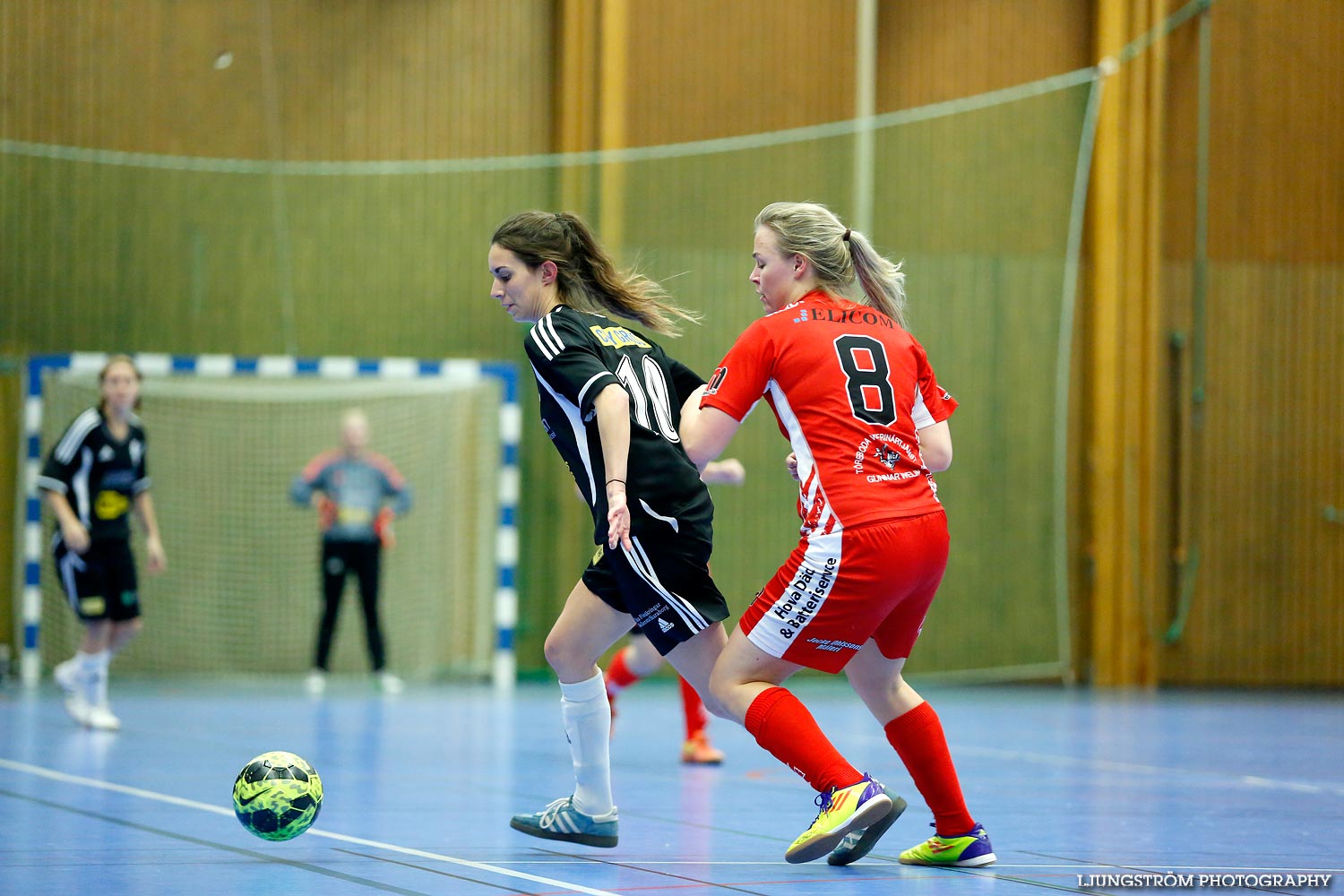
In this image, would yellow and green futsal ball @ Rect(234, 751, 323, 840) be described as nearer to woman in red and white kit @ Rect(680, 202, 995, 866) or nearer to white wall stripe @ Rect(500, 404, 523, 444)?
woman in red and white kit @ Rect(680, 202, 995, 866)

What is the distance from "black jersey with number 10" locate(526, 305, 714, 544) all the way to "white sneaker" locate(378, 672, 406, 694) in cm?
630

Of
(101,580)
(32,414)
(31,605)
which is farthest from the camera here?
(32,414)

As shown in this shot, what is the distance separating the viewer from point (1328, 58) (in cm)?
1097

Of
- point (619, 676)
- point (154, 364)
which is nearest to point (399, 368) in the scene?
point (154, 364)

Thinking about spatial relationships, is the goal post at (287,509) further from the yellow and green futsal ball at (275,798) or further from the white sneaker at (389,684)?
the yellow and green futsal ball at (275,798)

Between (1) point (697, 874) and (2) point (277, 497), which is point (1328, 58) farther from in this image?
(1) point (697, 874)

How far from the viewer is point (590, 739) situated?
12.5 ft

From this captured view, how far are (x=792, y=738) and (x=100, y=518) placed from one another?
16.5 ft

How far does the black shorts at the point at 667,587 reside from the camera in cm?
353

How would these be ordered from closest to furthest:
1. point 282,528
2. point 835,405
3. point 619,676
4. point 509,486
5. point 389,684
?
point 835,405
point 619,676
point 389,684
point 509,486
point 282,528

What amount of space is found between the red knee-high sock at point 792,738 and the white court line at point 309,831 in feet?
1.68

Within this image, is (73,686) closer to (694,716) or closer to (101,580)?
(101,580)

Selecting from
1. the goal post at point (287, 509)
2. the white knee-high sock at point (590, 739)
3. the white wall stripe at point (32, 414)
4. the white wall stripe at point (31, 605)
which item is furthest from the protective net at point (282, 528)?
the white knee-high sock at point (590, 739)

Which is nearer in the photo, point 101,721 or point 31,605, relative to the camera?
point 101,721
